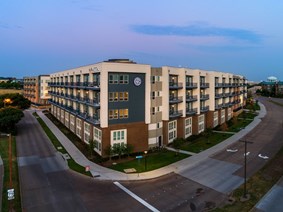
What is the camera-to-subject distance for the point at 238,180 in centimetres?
3052

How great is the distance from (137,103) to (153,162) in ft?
35.6

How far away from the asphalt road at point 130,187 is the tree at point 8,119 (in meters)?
13.8

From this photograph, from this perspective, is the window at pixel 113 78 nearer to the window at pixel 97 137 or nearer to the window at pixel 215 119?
the window at pixel 97 137

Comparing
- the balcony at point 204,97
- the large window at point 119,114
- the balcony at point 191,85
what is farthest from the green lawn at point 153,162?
the balcony at point 204,97

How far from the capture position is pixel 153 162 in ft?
124

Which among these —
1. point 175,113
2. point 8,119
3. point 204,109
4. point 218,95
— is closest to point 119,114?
point 175,113

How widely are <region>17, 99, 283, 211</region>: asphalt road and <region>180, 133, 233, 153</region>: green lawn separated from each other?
451 cm

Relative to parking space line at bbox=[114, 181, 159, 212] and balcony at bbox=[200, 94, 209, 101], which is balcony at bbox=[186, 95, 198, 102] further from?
parking space line at bbox=[114, 181, 159, 212]

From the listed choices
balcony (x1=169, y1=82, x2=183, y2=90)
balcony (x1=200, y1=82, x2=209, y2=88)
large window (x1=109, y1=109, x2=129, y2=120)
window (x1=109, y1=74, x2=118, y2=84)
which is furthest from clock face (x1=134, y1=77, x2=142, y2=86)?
balcony (x1=200, y1=82, x2=209, y2=88)

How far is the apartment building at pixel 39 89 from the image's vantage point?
104 metres

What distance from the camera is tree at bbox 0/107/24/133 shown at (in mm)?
52844

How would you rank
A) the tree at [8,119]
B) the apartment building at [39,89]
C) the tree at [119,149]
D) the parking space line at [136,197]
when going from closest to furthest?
the parking space line at [136,197]
the tree at [119,149]
the tree at [8,119]
the apartment building at [39,89]

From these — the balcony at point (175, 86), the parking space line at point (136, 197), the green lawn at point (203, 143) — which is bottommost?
the parking space line at point (136, 197)

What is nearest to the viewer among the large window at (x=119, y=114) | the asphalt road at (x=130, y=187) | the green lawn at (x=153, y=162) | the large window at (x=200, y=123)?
the asphalt road at (x=130, y=187)
